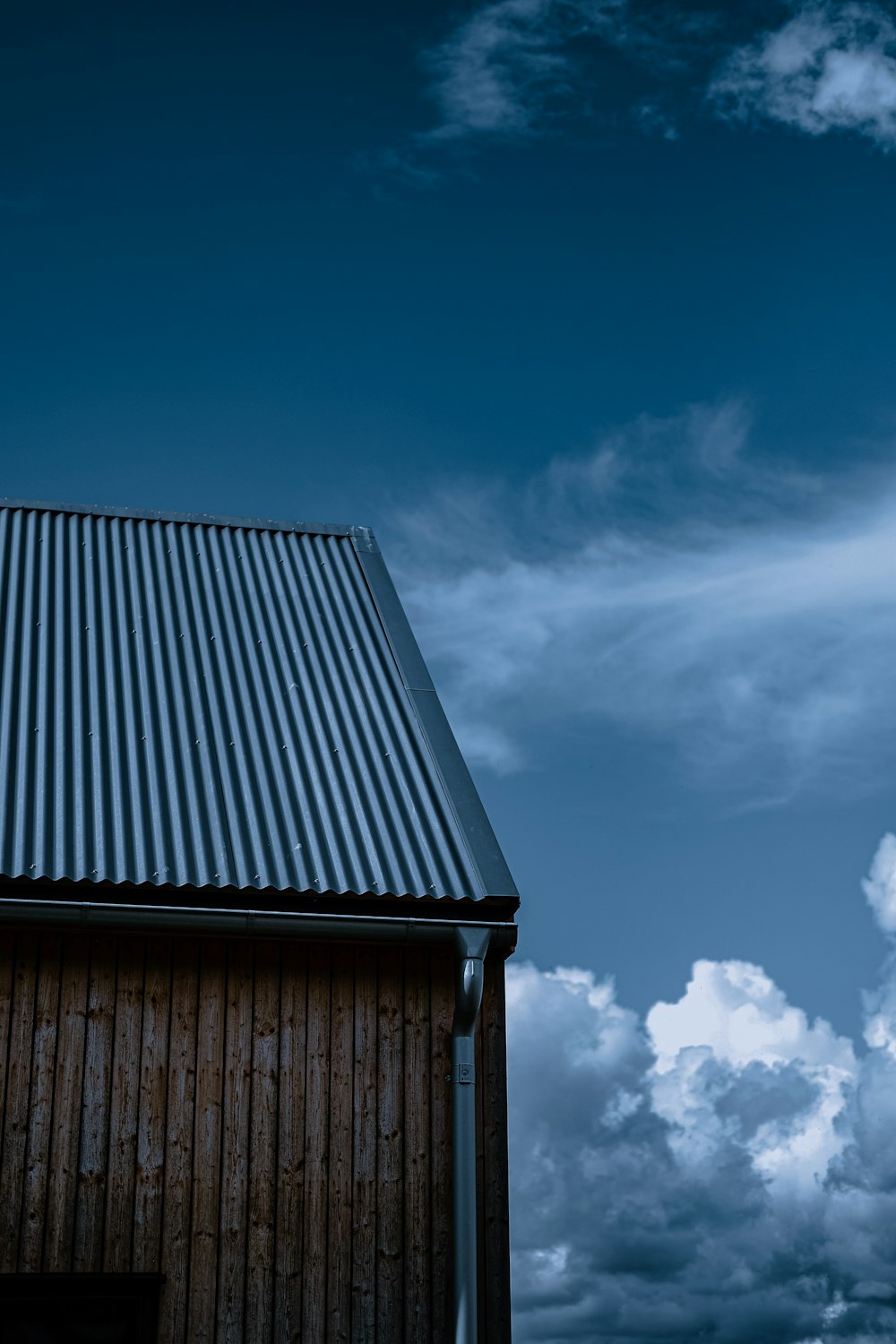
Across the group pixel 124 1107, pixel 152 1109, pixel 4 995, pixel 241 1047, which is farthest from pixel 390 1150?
pixel 4 995

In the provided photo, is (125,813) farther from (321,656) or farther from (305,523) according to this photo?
(305,523)

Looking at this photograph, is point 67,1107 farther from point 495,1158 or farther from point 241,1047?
point 495,1158

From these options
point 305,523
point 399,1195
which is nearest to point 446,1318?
point 399,1195

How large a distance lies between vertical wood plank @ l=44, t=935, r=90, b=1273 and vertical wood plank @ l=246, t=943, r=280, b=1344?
2.99 feet

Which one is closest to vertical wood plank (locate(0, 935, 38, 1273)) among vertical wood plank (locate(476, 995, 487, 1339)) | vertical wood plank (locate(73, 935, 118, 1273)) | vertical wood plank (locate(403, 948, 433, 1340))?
vertical wood plank (locate(73, 935, 118, 1273))

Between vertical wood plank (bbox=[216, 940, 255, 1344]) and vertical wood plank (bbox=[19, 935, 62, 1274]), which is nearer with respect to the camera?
vertical wood plank (bbox=[19, 935, 62, 1274])

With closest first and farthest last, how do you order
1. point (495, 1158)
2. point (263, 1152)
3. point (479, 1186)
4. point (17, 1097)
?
point (17, 1097) → point (263, 1152) → point (479, 1186) → point (495, 1158)

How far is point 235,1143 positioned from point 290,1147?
11.8 inches

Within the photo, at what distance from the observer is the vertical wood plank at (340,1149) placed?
26.2ft

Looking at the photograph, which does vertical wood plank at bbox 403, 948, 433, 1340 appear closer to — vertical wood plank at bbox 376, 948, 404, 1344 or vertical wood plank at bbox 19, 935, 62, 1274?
vertical wood plank at bbox 376, 948, 404, 1344

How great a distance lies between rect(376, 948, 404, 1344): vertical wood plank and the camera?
8031mm

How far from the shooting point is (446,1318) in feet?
26.4

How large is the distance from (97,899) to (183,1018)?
808 millimetres

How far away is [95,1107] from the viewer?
801 centimetres
